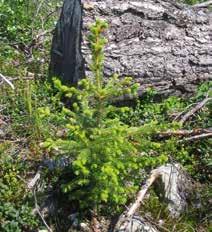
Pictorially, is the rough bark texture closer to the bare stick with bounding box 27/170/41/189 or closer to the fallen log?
the fallen log

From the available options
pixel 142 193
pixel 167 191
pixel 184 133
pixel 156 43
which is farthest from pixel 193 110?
pixel 142 193

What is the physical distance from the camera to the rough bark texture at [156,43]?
4.96 metres

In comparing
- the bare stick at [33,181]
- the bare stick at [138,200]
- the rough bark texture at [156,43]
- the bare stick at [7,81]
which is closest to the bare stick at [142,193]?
the bare stick at [138,200]

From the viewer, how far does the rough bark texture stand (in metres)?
4.96

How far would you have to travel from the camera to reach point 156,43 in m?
5.14

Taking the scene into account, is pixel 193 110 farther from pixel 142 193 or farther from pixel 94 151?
pixel 94 151

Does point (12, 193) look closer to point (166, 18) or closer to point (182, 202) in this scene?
point (182, 202)

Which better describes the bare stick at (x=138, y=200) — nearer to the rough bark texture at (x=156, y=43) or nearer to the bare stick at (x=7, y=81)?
the rough bark texture at (x=156, y=43)

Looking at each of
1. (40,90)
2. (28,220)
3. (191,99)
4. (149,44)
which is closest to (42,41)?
(40,90)

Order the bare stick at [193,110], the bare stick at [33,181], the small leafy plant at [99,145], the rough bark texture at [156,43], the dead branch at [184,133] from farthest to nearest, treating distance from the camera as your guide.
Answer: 1. the rough bark texture at [156,43]
2. the bare stick at [193,110]
3. the dead branch at [184,133]
4. the bare stick at [33,181]
5. the small leafy plant at [99,145]

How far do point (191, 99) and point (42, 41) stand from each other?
2.25 m

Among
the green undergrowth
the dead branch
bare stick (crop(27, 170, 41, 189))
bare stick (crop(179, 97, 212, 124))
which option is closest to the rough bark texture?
the green undergrowth

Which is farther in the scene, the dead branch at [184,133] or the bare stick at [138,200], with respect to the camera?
the dead branch at [184,133]

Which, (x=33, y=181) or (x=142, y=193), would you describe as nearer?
(x=142, y=193)
